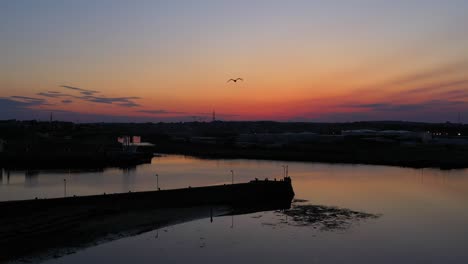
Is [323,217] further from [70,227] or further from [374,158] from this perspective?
[374,158]

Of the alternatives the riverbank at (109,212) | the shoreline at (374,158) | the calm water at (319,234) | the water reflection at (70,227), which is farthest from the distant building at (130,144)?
the water reflection at (70,227)

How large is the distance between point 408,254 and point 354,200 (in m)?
11.1

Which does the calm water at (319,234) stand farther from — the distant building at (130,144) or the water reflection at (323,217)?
the distant building at (130,144)

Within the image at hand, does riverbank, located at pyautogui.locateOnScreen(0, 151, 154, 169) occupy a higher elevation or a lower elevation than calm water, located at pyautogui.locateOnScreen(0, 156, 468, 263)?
higher

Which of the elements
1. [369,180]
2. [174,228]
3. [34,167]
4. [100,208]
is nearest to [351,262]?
[174,228]

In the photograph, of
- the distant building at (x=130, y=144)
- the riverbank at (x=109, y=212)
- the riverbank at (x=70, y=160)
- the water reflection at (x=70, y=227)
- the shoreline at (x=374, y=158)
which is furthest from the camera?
the distant building at (x=130, y=144)

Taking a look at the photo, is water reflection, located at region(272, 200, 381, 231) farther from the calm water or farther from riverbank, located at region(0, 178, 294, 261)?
riverbank, located at region(0, 178, 294, 261)

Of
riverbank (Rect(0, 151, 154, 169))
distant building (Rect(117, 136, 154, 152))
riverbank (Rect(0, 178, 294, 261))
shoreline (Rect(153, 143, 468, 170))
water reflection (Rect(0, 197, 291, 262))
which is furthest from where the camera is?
distant building (Rect(117, 136, 154, 152))

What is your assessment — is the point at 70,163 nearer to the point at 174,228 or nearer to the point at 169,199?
the point at 169,199

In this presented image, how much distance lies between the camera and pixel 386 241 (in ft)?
57.7

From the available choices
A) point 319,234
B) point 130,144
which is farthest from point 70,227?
point 130,144

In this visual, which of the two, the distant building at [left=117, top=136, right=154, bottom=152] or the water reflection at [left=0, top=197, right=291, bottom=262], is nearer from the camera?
the water reflection at [left=0, top=197, right=291, bottom=262]

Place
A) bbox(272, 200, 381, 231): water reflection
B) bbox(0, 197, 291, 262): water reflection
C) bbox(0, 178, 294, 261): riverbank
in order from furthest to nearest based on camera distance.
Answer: bbox(272, 200, 381, 231): water reflection → bbox(0, 178, 294, 261): riverbank → bbox(0, 197, 291, 262): water reflection

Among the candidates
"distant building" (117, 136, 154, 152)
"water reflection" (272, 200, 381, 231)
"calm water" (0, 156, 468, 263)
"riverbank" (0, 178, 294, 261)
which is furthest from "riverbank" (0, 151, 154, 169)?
"water reflection" (272, 200, 381, 231)
